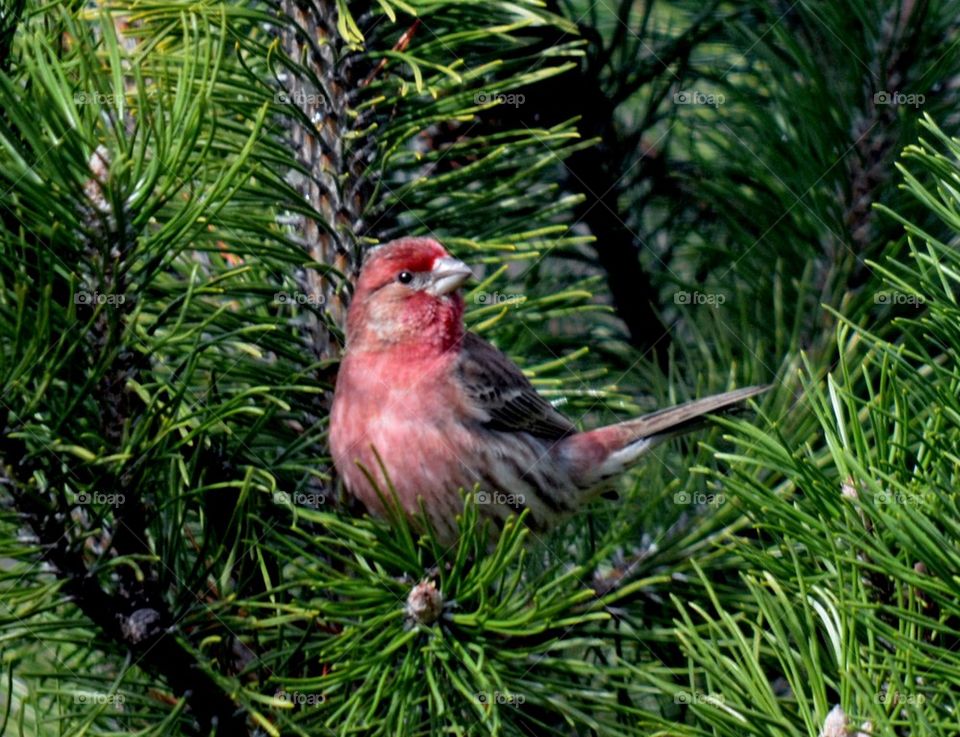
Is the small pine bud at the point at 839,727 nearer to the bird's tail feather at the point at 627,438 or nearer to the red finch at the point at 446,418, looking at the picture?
the red finch at the point at 446,418

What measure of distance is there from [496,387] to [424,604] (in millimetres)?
1357

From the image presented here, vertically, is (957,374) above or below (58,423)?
above

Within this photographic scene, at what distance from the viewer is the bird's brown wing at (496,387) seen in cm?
315

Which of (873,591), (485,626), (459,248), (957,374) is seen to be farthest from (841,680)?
(459,248)

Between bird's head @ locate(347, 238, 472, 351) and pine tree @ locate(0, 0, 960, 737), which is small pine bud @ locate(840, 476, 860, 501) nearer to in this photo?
pine tree @ locate(0, 0, 960, 737)

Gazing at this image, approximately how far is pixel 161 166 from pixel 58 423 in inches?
16.2

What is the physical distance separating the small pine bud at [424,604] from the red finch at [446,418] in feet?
2.11

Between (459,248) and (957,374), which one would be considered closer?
(957,374)

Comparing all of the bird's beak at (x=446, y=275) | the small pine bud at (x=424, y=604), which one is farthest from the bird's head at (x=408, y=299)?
the small pine bud at (x=424, y=604)

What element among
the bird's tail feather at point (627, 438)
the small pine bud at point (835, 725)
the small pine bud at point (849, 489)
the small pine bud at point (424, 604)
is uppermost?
the small pine bud at point (849, 489)

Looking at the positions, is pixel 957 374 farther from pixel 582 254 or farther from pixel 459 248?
pixel 582 254

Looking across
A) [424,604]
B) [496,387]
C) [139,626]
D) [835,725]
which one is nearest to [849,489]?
[835,725]

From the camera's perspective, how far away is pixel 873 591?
1576mm

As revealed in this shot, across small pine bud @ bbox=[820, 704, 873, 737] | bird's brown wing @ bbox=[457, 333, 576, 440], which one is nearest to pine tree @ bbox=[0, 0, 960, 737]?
small pine bud @ bbox=[820, 704, 873, 737]
